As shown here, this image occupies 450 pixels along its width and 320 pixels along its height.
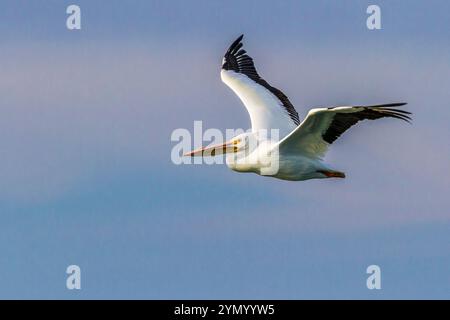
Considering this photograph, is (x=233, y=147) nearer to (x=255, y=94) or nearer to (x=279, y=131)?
(x=279, y=131)

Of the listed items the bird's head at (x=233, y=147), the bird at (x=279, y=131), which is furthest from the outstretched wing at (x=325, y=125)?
the bird's head at (x=233, y=147)

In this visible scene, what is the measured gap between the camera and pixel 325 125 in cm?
1543

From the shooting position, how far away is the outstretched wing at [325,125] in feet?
48.1

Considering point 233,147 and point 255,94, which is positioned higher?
point 255,94

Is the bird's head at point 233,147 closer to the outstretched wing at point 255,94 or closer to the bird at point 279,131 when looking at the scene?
the bird at point 279,131

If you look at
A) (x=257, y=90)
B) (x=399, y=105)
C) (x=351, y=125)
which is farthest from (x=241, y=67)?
(x=399, y=105)

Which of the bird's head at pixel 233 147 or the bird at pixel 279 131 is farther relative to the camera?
the bird's head at pixel 233 147

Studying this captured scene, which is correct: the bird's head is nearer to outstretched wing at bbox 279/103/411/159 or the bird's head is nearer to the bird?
the bird

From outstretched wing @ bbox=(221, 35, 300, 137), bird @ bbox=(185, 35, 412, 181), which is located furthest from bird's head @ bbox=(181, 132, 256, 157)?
outstretched wing @ bbox=(221, 35, 300, 137)

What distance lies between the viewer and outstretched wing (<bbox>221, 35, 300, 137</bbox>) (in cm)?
1795

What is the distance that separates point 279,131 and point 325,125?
7.51ft

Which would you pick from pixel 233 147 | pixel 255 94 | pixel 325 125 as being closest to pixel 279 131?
pixel 233 147

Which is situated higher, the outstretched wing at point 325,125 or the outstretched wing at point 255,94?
the outstretched wing at point 255,94

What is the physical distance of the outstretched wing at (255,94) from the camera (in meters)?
18.0
